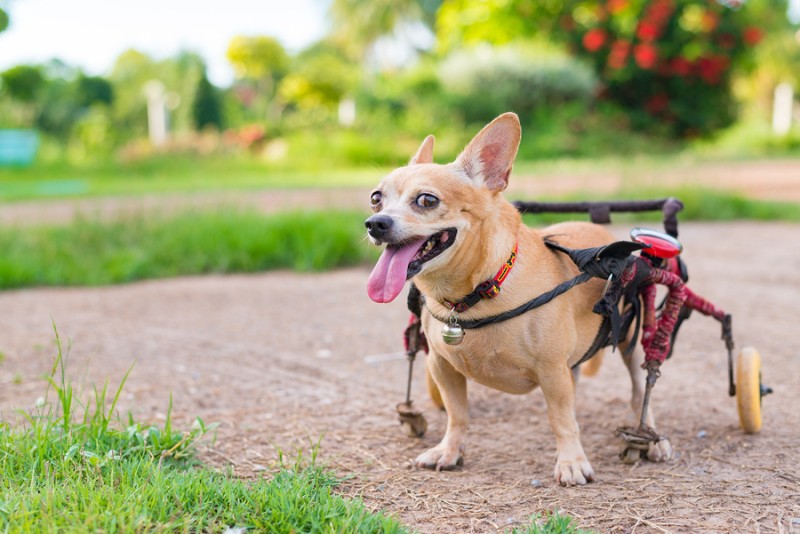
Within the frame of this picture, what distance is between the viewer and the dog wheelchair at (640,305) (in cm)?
288

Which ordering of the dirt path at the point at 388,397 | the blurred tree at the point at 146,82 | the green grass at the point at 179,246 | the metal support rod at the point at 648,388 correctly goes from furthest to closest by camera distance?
the blurred tree at the point at 146,82, the green grass at the point at 179,246, the metal support rod at the point at 648,388, the dirt path at the point at 388,397

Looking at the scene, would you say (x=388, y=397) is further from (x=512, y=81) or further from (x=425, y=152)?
(x=512, y=81)

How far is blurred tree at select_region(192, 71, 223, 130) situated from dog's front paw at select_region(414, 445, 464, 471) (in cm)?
2667

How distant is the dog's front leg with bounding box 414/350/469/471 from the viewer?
305 cm

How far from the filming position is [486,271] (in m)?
2.70

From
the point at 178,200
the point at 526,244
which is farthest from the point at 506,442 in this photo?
the point at 178,200

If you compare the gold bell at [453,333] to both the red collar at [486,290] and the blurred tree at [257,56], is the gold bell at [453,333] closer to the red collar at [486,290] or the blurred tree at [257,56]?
the red collar at [486,290]

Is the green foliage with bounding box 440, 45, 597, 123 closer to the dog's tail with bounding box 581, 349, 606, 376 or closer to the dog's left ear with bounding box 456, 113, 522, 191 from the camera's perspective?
the dog's tail with bounding box 581, 349, 606, 376

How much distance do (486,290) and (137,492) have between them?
4.08 ft

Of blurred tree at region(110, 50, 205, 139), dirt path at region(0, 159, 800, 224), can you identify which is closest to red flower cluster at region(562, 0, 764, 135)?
dirt path at region(0, 159, 800, 224)

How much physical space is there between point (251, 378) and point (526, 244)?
6.17ft

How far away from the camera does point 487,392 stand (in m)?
4.07

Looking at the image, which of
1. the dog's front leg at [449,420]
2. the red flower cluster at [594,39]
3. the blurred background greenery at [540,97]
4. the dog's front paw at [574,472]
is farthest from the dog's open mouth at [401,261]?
the red flower cluster at [594,39]

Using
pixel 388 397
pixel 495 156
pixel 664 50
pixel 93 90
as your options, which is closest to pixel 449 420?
pixel 388 397
